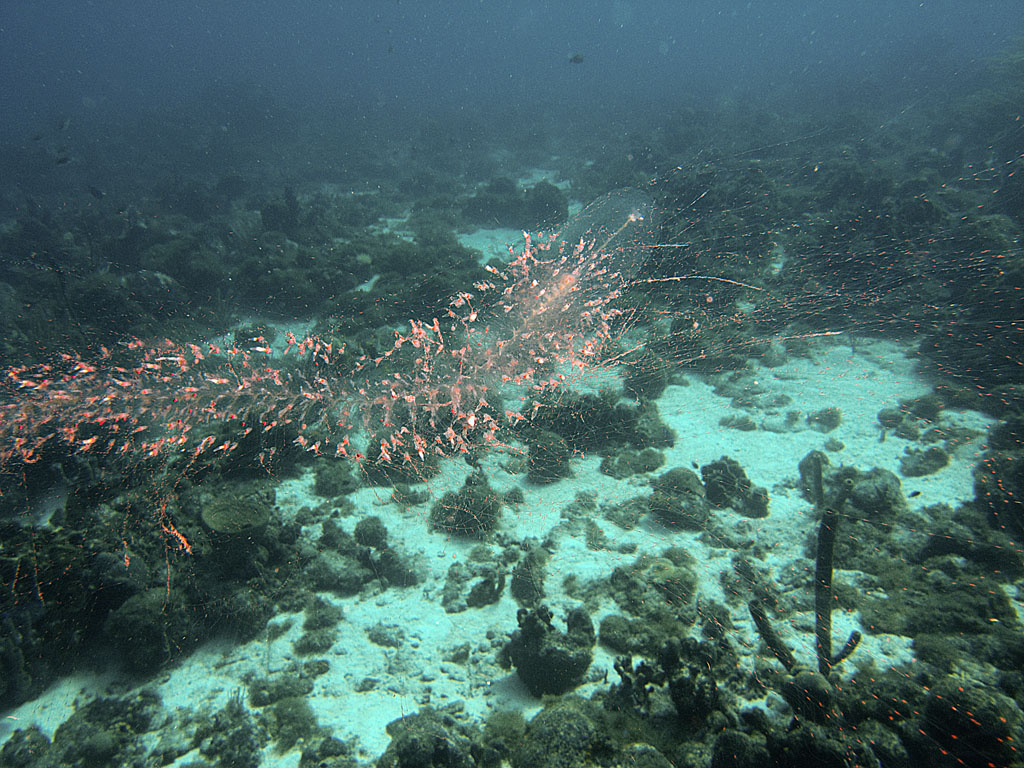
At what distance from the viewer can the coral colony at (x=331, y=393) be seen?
6551 mm

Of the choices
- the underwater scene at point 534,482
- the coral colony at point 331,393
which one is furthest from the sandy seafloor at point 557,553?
the coral colony at point 331,393

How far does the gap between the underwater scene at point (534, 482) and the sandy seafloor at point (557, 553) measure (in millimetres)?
47

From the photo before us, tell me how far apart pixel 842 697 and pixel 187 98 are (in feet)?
232

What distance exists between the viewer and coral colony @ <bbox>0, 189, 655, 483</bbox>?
6.55m

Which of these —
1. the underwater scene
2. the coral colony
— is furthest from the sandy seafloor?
the coral colony

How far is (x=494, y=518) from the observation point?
254 inches

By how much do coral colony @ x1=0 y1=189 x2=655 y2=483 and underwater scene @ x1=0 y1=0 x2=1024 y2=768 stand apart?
0.06 meters

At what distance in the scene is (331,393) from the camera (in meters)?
7.36

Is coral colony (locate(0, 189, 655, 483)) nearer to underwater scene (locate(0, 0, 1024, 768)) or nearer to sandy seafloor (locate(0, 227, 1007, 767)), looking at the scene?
underwater scene (locate(0, 0, 1024, 768))

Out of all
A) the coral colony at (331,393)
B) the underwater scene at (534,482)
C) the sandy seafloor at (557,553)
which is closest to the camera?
the underwater scene at (534,482)

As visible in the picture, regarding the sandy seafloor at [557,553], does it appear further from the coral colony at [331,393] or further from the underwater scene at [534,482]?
the coral colony at [331,393]

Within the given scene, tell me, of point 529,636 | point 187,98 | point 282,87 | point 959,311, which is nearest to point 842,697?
point 529,636

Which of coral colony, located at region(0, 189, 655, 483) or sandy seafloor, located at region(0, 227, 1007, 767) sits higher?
coral colony, located at region(0, 189, 655, 483)

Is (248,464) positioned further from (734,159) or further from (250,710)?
(734,159)
